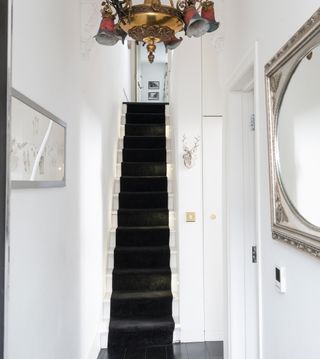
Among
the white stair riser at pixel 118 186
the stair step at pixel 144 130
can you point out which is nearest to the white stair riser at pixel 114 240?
the white stair riser at pixel 118 186

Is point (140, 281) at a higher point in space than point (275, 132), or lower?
lower

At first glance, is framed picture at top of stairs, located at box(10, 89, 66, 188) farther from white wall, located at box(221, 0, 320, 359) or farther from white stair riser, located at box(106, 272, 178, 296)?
white stair riser, located at box(106, 272, 178, 296)

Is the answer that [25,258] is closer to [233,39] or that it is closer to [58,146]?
[58,146]

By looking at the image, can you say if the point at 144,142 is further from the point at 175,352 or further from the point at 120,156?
the point at 175,352

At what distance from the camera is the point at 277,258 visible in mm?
1391

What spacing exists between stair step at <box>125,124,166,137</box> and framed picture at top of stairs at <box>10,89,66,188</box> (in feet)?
11.3

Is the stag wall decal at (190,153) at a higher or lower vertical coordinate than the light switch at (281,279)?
higher

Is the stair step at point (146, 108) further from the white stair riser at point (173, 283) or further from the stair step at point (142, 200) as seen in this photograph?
the white stair riser at point (173, 283)

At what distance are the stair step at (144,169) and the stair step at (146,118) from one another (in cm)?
114

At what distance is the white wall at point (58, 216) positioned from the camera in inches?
49.3

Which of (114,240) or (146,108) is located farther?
(146,108)

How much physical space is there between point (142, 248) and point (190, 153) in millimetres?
1251

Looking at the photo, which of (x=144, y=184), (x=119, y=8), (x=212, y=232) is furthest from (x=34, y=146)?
(x=144, y=184)

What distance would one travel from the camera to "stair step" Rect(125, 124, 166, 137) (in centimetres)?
517
